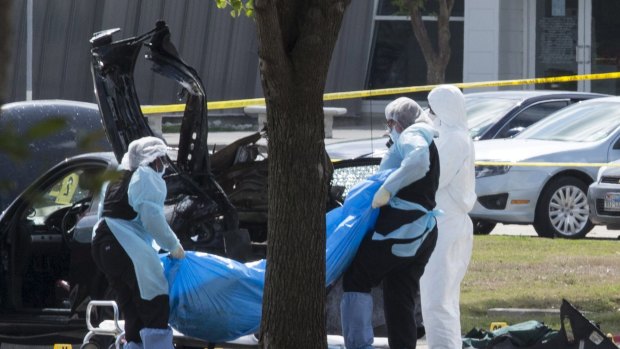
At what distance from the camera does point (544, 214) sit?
1277 centimetres

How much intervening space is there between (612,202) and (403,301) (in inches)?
240

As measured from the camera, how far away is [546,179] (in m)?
12.8

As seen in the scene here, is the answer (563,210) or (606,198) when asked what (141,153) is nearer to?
(606,198)

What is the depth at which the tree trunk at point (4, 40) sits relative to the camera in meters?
1.38

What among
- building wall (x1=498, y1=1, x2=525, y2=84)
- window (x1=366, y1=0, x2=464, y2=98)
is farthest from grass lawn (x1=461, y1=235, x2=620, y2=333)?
window (x1=366, y1=0, x2=464, y2=98)

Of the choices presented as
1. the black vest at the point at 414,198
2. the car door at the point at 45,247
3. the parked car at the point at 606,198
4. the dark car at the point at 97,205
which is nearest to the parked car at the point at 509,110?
the parked car at the point at 606,198

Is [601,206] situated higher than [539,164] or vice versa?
[539,164]

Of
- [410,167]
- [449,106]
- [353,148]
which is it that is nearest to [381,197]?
[410,167]

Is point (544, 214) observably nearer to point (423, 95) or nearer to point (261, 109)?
point (261, 109)

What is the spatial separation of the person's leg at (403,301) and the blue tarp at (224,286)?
0.28 metres

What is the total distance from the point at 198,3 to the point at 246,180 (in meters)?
19.3

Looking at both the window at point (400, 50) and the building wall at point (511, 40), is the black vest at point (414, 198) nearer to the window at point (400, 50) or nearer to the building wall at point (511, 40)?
the building wall at point (511, 40)

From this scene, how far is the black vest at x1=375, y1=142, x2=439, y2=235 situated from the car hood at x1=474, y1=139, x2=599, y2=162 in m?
6.28

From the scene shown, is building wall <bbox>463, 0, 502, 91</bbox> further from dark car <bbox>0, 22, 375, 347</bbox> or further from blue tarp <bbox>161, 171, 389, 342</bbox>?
blue tarp <bbox>161, 171, 389, 342</bbox>
